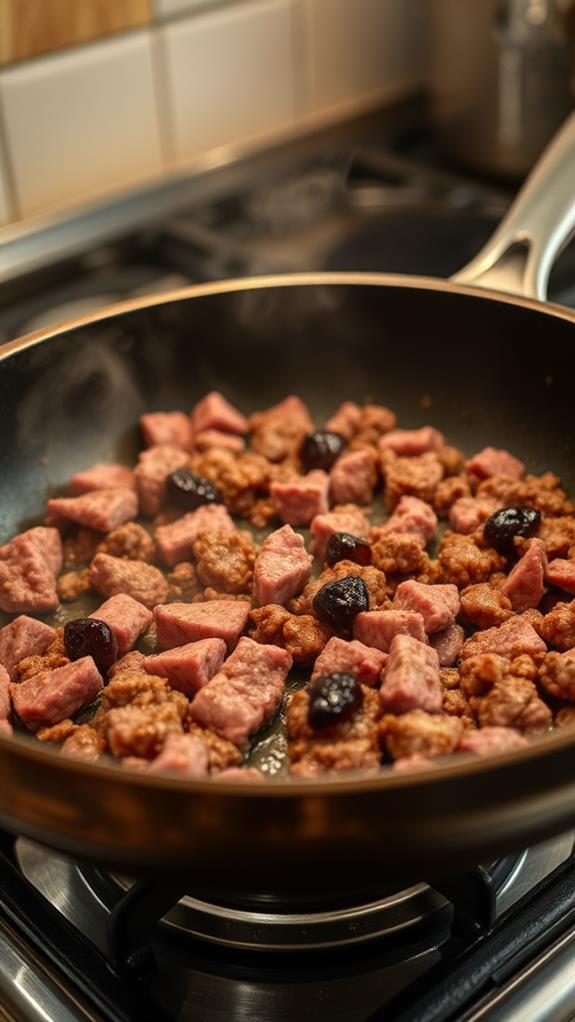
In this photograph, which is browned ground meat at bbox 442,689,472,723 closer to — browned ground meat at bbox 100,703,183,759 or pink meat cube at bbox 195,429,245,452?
browned ground meat at bbox 100,703,183,759

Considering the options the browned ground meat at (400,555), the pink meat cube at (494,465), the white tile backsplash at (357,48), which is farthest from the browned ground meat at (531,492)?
the white tile backsplash at (357,48)

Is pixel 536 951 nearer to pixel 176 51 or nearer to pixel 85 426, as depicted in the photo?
pixel 85 426

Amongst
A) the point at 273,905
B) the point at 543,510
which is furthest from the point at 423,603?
the point at 273,905

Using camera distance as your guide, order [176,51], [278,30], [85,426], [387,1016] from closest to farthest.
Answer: [387,1016] → [85,426] → [176,51] → [278,30]

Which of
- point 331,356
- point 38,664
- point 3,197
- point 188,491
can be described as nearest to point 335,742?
point 38,664

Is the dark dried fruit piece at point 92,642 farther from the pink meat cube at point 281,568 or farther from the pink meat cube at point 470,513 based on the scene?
the pink meat cube at point 470,513
